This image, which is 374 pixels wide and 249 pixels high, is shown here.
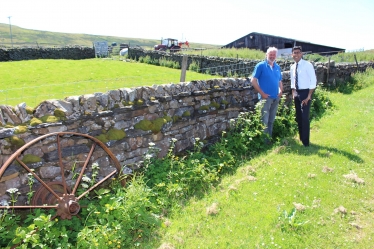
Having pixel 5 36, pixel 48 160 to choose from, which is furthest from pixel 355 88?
pixel 5 36

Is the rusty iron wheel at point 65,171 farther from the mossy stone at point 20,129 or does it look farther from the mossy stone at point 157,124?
the mossy stone at point 157,124

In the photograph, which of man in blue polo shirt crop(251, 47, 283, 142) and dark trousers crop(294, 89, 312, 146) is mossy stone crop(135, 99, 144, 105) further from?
dark trousers crop(294, 89, 312, 146)

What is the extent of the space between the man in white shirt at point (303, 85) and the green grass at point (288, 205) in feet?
1.40

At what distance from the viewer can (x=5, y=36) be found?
128m

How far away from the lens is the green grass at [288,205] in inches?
153

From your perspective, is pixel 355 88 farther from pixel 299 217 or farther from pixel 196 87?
pixel 299 217

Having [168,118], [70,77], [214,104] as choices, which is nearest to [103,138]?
[168,118]

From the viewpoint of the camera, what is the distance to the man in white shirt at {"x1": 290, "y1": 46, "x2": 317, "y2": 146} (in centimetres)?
691

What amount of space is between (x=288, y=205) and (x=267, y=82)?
10.5 ft

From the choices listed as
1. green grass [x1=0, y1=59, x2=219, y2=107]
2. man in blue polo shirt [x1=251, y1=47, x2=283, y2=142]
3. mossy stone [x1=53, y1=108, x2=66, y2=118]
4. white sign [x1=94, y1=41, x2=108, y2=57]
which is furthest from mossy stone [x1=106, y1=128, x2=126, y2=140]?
white sign [x1=94, y1=41, x2=108, y2=57]

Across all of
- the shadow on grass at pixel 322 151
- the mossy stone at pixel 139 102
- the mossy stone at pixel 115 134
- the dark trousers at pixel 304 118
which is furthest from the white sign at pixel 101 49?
the mossy stone at pixel 115 134

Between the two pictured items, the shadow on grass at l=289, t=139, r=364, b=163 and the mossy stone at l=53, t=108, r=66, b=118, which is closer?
the mossy stone at l=53, t=108, r=66, b=118

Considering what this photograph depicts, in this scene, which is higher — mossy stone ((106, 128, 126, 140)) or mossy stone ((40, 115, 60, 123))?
mossy stone ((40, 115, 60, 123))

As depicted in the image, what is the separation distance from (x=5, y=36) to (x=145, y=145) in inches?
5800
